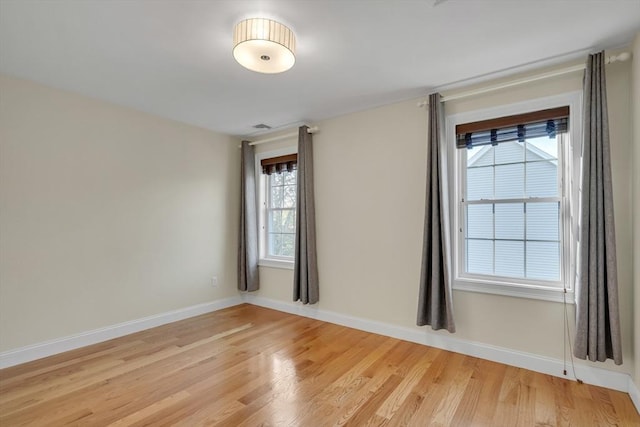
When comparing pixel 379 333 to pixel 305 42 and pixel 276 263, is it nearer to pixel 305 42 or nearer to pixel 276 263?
pixel 276 263

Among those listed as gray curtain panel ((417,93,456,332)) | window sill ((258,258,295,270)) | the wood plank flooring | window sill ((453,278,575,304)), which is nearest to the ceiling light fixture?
gray curtain panel ((417,93,456,332))

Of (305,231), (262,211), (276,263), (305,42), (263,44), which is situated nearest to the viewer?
(263,44)

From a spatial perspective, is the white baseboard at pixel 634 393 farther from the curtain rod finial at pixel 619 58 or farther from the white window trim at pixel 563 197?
the curtain rod finial at pixel 619 58

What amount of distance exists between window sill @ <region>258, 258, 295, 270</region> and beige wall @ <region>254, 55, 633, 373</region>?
0.11 meters

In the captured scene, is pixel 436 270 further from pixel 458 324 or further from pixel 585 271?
pixel 585 271

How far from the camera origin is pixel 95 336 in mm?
3098

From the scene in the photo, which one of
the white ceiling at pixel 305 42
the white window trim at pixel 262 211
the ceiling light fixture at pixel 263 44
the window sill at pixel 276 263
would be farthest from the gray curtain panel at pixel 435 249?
the white window trim at pixel 262 211

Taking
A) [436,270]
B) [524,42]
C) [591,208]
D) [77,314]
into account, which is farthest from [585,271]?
[77,314]

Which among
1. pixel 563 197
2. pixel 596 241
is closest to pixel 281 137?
pixel 563 197

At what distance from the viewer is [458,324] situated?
283cm

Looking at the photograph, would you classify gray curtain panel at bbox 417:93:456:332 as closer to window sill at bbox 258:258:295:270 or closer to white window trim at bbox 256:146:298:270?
window sill at bbox 258:258:295:270

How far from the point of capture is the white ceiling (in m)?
1.80

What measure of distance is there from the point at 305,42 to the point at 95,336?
3434mm

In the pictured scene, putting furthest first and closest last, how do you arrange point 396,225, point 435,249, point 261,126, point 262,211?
point 262,211
point 261,126
point 396,225
point 435,249
